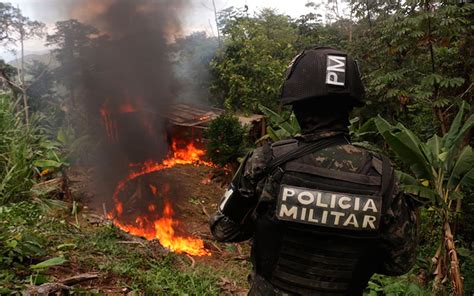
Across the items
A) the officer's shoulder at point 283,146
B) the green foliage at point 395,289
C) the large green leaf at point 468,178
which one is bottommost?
the green foliage at point 395,289

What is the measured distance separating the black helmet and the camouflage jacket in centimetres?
20

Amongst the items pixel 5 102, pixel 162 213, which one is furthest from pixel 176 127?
pixel 5 102

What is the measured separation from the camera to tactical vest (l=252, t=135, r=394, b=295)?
1487mm

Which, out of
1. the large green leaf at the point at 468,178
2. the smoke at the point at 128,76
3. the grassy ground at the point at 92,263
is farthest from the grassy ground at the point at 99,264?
the smoke at the point at 128,76

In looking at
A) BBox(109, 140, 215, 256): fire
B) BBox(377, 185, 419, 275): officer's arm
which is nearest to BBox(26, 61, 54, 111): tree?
BBox(109, 140, 215, 256): fire

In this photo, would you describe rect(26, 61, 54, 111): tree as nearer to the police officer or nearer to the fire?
the fire

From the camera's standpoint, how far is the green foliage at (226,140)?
38.2ft

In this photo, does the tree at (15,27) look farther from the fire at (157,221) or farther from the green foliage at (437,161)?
the green foliage at (437,161)

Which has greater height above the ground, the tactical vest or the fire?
the tactical vest

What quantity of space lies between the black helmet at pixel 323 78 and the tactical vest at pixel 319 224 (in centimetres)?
24

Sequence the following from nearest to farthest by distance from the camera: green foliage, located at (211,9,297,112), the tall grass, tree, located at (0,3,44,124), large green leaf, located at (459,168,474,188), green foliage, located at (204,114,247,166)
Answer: the tall grass → large green leaf, located at (459,168,474,188) → green foliage, located at (204,114,247,166) → green foliage, located at (211,9,297,112) → tree, located at (0,3,44,124)

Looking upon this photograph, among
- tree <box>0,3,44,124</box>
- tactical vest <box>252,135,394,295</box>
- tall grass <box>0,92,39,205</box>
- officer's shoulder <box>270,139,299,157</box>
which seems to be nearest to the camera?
tactical vest <box>252,135,394,295</box>

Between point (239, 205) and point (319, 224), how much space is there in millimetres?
412

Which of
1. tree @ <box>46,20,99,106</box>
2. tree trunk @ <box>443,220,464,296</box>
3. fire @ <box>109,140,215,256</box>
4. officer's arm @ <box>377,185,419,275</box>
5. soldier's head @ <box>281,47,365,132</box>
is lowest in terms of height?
fire @ <box>109,140,215,256</box>
